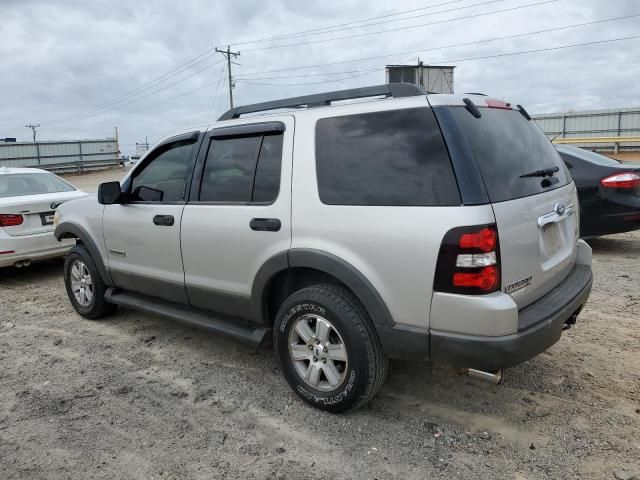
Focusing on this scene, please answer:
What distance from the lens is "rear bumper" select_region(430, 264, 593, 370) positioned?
2.56m

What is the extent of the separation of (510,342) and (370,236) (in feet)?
2.92

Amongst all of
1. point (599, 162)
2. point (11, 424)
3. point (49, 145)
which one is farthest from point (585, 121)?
point (49, 145)

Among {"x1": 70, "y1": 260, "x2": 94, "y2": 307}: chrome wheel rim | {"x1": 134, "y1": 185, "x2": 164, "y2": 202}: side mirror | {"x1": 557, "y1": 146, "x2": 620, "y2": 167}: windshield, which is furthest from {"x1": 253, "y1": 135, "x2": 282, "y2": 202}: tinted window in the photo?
{"x1": 557, "y1": 146, "x2": 620, "y2": 167}: windshield

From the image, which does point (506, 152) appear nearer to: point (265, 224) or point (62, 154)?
point (265, 224)

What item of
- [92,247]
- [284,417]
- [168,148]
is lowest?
[284,417]

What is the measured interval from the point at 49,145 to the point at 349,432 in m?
36.9

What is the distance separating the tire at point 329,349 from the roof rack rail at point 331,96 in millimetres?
1208

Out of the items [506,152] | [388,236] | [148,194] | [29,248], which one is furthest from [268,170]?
[29,248]

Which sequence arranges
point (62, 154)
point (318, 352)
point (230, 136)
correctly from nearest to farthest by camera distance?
point (318, 352), point (230, 136), point (62, 154)

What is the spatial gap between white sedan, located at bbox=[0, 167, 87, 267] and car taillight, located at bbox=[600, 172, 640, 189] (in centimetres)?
693

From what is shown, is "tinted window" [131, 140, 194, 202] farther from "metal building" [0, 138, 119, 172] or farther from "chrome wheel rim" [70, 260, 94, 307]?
"metal building" [0, 138, 119, 172]

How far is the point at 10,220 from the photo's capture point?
21.0 ft

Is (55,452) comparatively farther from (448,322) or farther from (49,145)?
(49,145)

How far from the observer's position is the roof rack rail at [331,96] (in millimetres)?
3018
